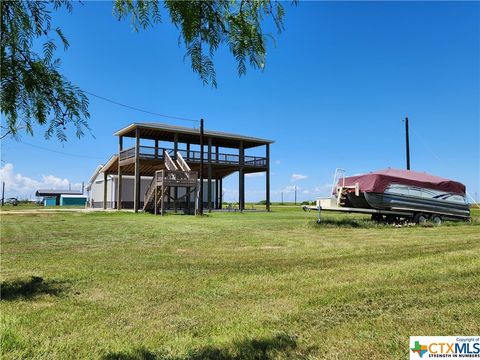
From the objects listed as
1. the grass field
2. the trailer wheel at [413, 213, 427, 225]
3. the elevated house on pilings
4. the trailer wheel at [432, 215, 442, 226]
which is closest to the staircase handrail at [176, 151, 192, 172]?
the elevated house on pilings

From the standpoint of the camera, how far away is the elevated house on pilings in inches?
1143

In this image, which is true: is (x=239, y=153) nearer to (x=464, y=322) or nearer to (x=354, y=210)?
(x=354, y=210)

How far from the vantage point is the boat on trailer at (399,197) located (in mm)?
17859

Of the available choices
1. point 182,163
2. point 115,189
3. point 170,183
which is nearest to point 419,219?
point 170,183

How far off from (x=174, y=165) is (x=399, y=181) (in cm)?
1616

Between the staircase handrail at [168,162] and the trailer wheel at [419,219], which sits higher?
the staircase handrail at [168,162]

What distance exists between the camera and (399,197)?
18.1 m

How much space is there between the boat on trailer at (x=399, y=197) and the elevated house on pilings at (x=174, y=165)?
478 inches

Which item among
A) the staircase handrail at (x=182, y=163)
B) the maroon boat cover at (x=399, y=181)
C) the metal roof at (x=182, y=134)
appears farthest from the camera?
the metal roof at (x=182, y=134)

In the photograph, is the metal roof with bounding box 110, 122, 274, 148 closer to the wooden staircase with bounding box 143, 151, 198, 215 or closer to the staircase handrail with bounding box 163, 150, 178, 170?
the staircase handrail with bounding box 163, 150, 178, 170

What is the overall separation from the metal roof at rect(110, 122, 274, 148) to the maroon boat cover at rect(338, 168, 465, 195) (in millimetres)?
17966

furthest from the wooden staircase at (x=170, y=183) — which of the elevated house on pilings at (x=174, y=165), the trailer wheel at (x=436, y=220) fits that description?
the trailer wheel at (x=436, y=220)

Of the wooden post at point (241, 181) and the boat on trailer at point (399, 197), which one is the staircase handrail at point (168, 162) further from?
the boat on trailer at point (399, 197)

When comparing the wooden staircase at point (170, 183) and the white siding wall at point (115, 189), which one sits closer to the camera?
the wooden staircase at point (170, 183)
